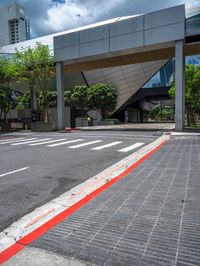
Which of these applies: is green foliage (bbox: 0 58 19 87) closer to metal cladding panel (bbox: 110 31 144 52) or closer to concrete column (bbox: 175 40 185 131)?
metal cladding panel (bbox: 110 31 144 52)

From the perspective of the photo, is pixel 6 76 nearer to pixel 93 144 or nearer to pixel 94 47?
pixel 94 47

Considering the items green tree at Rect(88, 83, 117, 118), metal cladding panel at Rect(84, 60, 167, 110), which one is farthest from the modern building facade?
metal cladding panel at Rect(84, 60, 167, 110)

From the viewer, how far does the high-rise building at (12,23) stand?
168875 mm

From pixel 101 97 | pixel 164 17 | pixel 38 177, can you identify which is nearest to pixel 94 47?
pixel 164 17

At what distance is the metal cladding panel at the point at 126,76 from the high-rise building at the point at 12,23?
480ft

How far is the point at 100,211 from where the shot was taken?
4180mm

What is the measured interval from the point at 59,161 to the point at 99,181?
10.6 feet

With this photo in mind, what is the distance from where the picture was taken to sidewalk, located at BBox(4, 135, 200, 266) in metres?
2.80

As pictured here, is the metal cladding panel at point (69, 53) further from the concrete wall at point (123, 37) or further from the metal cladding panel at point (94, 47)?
the metal cladding panel at point (94, 47)

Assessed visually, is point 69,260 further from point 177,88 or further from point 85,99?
Result: point 85,99

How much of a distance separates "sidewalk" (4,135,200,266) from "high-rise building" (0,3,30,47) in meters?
191

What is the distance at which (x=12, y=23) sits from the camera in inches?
6831

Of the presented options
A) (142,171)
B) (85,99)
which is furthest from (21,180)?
(85,99)

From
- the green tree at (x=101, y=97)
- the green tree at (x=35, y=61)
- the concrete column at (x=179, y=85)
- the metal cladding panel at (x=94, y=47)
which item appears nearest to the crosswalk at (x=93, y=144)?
the concrete column at (x=179, y=85)
